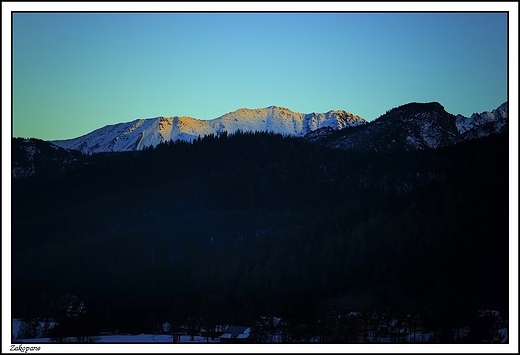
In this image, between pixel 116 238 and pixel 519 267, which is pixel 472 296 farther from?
pixel 116 238

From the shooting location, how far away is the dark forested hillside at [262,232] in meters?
91.4

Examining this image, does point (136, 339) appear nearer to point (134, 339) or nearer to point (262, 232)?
point (134, 339)

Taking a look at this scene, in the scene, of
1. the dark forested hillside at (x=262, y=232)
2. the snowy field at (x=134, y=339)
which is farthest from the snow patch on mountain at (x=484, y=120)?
the snowy field at (x=134, y=339)

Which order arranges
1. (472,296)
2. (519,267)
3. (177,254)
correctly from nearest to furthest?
(519,267) → (472,296) → (177,254)

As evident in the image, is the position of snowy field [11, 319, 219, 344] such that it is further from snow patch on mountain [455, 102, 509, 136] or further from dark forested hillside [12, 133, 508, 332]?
snow patch on mountain [455, 102, 509, 136]

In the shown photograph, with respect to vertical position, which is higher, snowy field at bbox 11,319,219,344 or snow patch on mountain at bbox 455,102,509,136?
snow patch on mountain at bbox 455,102,509,136

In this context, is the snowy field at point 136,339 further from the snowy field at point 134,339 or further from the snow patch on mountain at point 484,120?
the snow patch on mountain at point 484,120

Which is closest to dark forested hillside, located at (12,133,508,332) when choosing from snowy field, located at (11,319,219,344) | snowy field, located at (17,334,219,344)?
snowy field, located at (11,319,219,344)

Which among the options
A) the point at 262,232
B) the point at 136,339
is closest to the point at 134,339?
the point at 136,339

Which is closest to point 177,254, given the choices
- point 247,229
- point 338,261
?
point 247,229

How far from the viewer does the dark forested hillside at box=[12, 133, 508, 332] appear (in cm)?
9144

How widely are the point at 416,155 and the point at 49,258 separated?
174ft

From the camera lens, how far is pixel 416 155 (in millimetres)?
131125

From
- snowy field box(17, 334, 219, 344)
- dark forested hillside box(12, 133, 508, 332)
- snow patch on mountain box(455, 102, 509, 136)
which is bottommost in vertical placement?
snowy field box(17, 334, 219, 344)
